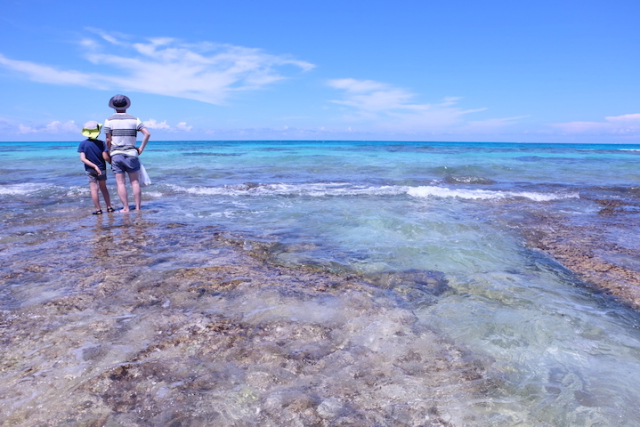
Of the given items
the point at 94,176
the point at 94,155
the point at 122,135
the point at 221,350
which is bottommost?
the point at 221,350

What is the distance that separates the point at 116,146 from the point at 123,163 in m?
0.34

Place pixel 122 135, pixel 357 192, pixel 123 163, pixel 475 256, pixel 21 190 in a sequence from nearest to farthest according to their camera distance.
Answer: pixel 475 256 → pixel 122 135 → pixel 123 163 → pixel 21 190 → pixel 357 192

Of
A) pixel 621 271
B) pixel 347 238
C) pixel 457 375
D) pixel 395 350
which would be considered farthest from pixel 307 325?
pixel 621 271

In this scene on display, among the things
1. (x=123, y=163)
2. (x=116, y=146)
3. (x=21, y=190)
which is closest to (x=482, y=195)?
(x=123, y=163)

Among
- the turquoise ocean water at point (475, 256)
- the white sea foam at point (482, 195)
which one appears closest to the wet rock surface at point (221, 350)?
the turquoise ocean water at point (475, 256)

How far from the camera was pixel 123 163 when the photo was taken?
7199mm

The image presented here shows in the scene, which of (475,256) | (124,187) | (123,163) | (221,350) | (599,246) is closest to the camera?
(221,350)

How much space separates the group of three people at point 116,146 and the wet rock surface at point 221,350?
3.27 metres

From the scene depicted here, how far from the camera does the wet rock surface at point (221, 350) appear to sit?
206 centimetres

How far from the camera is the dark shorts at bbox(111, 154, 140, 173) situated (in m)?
7.14

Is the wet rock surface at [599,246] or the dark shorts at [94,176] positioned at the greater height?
the dark shorts at [94,176]

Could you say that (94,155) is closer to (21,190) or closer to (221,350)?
(21,190)

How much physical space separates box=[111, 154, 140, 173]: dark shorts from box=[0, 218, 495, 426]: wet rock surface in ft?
10.7

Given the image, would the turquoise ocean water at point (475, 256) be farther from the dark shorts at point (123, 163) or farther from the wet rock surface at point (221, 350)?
the dark shorts at point (123, 163)
